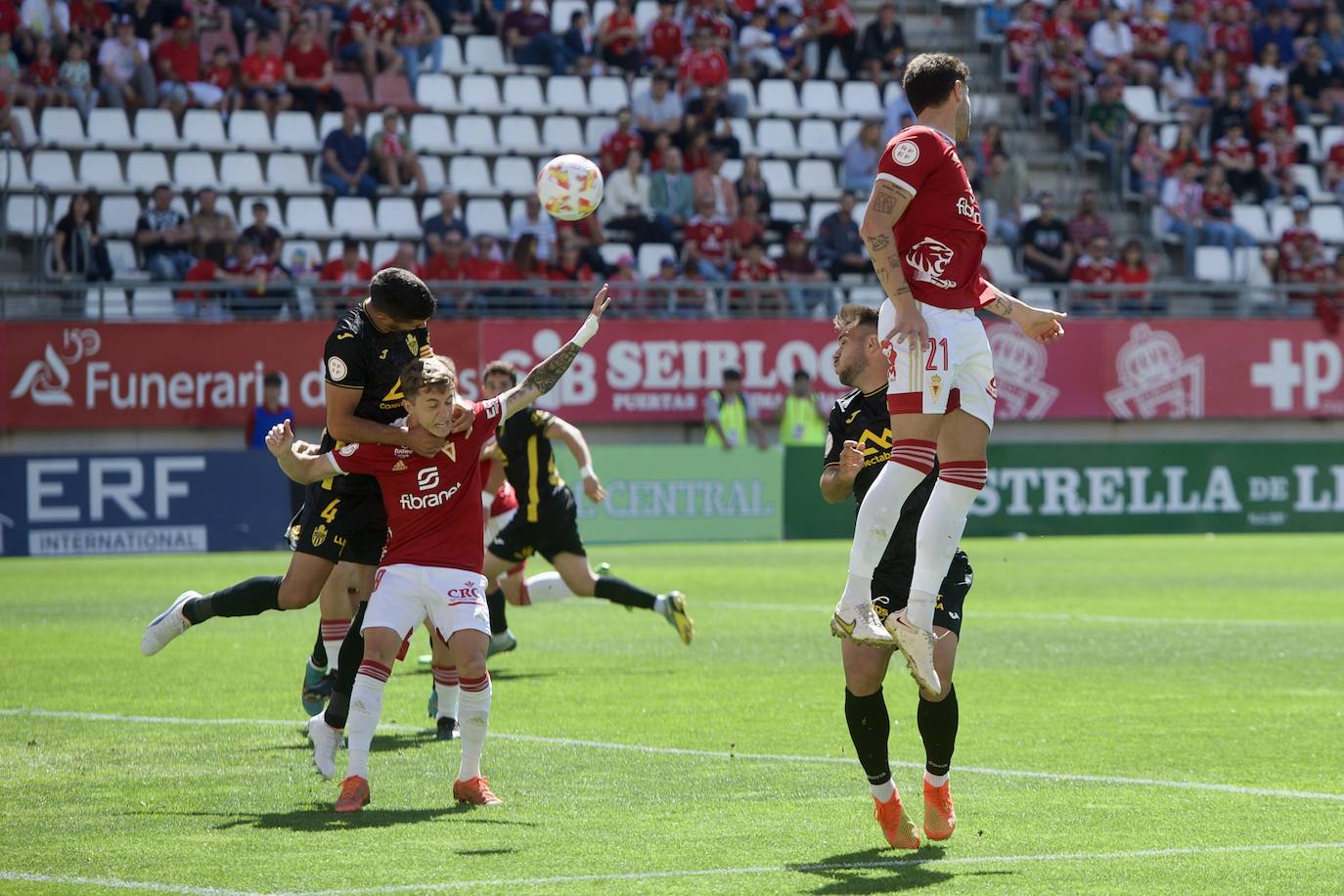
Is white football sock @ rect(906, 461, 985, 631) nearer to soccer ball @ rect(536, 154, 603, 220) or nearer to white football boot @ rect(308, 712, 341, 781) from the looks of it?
white football boot @ rect(308, 712, 341, 781)

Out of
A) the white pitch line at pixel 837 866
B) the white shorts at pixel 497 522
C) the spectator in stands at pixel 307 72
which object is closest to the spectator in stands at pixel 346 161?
the spectator in stands at pixel 307 72

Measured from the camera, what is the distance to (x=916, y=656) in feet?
21.5

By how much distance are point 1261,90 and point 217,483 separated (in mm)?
19382

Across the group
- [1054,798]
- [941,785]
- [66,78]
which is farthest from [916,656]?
[66,78]

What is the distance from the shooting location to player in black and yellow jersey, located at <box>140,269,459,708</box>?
26.8 ft

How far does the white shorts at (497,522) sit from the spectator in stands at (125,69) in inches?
604

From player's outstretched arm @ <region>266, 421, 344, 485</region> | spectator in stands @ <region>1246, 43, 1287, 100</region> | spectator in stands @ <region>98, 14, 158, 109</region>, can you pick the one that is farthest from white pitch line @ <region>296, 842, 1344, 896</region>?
spectator in stands @ <region>1246, 43, 1287, 100</region>

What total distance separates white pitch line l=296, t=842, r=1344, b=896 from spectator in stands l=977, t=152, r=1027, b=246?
2283 cm

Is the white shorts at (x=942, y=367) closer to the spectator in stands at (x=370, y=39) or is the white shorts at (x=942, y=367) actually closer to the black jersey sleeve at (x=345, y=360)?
the black jersey sleeve at (x=345, y=360)

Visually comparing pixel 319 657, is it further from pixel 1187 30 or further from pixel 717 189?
pixel 1187 30

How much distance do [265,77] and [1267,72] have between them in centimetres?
1720

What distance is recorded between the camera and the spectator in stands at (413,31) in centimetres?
2769

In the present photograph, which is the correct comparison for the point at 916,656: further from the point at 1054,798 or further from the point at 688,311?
the point at 688,311

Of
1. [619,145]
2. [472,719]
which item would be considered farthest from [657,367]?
[472,719]
